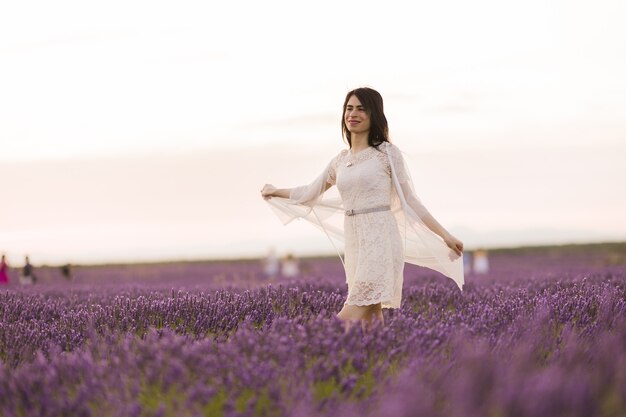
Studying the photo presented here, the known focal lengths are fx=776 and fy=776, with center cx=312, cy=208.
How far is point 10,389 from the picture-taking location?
10.6 ft

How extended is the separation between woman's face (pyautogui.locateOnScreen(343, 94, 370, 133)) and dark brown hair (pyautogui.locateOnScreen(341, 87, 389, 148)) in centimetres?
2

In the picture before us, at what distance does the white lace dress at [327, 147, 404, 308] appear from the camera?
4863 millimetres

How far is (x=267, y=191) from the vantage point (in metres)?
5.95

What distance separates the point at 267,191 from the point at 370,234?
1.30 meters

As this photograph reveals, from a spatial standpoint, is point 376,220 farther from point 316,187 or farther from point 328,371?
point 328,371

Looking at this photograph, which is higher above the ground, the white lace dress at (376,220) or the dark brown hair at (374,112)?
the dark brown hair at (374,112)

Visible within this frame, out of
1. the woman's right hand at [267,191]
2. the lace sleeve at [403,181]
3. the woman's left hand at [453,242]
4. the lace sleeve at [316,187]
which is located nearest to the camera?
the lace sleeve at [403,181]

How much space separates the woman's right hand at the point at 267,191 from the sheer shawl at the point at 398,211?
0.04 meters

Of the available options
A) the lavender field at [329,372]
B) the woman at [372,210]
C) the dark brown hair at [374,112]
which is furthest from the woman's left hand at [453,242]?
the dark brown hair at [374,112]

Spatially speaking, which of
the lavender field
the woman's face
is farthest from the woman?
the lavender field

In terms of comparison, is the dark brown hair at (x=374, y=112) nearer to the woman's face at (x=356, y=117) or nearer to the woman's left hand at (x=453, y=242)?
the woman's face at (x=356, y=117)

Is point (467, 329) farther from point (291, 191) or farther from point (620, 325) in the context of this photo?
point (291, 191)

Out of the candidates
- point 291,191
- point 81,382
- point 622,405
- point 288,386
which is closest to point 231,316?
point 291,191

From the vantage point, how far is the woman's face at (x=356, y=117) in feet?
16.5
